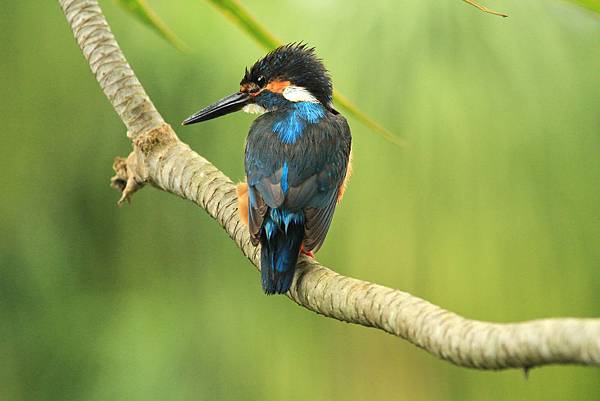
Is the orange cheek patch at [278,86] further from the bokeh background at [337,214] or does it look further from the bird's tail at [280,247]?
the bokeh background at [337,214]

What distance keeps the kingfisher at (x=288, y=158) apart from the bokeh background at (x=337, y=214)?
0.65 metres

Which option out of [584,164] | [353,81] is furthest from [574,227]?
[353,81]

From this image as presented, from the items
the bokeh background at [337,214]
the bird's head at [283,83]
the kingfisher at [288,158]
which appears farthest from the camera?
the bokeh background at [337,214]

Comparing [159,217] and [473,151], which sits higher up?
[473,151]

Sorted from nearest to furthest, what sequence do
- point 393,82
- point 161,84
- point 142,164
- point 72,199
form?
1. point 142,164
2. point 393,82
3. point 161,84
4. point 72,199

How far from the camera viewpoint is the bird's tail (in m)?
1.71

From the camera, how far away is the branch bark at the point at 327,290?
1.00 m

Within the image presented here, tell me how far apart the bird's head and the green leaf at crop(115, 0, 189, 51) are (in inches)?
14.3

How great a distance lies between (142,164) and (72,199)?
1.35 m

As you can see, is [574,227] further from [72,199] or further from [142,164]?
[72,199]

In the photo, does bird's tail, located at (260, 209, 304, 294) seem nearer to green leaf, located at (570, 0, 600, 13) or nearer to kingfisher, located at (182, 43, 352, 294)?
kingfisher, located at (182, 43, 352, 294)

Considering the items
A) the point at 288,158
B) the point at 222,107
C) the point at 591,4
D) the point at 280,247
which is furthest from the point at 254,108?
the point at 591,4

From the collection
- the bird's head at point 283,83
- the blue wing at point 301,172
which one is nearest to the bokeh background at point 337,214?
the bird's head at point 283,83

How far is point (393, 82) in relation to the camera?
2.85 meters
